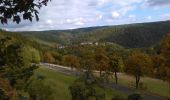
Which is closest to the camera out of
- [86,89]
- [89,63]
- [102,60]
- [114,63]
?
[86,89]

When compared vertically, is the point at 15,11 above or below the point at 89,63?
above

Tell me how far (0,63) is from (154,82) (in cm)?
9950

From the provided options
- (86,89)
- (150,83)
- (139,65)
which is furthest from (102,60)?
(86,89)

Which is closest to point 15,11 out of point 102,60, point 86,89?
point 86,89

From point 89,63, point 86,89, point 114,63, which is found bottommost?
point 114,63

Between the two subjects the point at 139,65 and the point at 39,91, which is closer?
the point at 39,91

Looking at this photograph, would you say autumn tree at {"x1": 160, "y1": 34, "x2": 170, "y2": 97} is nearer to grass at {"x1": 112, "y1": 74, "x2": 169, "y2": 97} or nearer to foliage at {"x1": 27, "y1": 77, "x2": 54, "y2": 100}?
foliage at {"x1": 27, "y1": 77, "x2": 54, "y2": 100}

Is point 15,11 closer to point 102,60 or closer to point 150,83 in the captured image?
point 102,60

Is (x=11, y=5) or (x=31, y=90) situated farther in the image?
(x=31, y=90)

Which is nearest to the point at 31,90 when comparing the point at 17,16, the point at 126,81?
the point at 17,16

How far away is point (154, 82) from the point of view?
111 metres

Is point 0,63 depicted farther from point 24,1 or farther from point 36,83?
point 36,83

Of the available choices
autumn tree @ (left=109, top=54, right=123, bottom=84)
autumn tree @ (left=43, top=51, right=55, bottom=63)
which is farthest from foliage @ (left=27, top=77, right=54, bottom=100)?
autumn tree @ (left=43, top=51, right=55, bottom=63)

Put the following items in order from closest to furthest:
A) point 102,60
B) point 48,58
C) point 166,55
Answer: point 166,55, point 102,60, point 48,58
